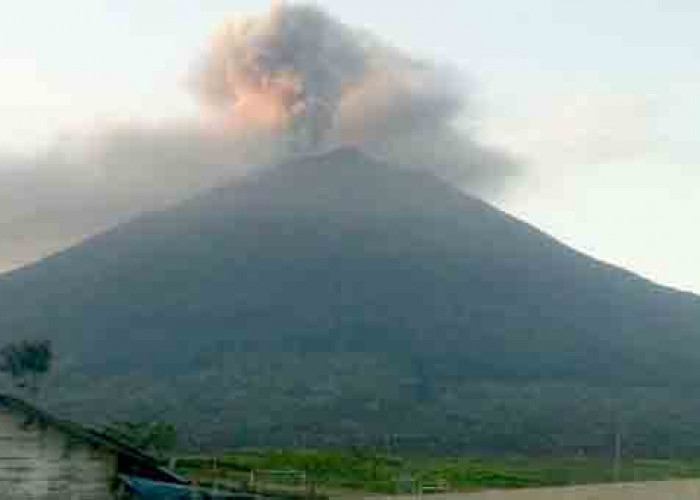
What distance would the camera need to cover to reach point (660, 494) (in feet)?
68.7

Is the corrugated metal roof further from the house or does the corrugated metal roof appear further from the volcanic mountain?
the volcanic mountain

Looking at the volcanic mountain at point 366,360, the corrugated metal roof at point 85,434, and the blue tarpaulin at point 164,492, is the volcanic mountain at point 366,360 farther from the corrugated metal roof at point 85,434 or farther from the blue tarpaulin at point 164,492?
the blue tarpaulin at point 164,492

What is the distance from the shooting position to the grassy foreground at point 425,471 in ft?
169

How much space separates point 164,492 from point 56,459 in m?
1.62

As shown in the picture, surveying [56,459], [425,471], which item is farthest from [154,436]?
[56,459]

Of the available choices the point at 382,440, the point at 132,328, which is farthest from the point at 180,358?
the point at 382,440

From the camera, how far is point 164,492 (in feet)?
58.0

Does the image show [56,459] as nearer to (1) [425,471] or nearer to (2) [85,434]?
(2) [85,434]

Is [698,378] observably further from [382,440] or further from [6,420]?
[6,420]

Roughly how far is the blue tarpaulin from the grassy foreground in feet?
97.2

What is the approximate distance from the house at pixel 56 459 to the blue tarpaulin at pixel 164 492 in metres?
0.04

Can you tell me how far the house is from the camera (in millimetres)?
17359

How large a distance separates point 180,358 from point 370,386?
2973 cm

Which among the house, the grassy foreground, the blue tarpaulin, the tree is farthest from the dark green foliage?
the blue tarpaulin
